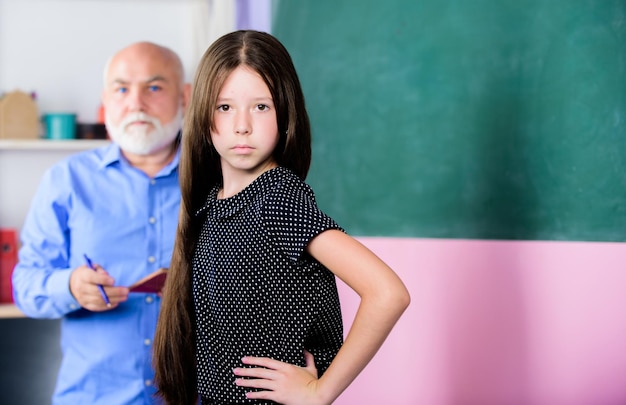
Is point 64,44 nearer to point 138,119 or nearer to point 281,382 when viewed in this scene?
point 138,119

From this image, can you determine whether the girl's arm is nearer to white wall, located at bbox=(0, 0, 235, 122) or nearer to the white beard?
A: the white beard

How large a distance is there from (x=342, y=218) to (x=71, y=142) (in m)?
1.84

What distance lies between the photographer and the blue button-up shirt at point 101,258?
1752mm

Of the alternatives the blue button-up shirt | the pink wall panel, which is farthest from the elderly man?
the pink wall panel

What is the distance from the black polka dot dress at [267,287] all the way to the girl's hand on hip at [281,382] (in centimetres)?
2

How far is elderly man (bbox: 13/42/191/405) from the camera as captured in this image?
5.75ft

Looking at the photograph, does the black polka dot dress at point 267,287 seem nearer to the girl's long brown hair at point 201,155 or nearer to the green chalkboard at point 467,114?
the girl's long brown hair at point 201,155

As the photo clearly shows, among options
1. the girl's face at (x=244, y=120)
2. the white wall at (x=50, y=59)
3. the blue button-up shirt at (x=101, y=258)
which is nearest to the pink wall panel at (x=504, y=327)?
the blue button-up shirt at (x=101, y=258)

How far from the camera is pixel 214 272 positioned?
101cm

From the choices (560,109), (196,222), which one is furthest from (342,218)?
(196,222)

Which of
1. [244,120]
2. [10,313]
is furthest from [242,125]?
[10,313]

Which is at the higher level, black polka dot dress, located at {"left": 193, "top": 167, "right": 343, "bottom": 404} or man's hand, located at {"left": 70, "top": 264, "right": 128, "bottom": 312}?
black polka dot dress, located at {"left": 193, "top": 167, "right": 343, "bottom": 404}

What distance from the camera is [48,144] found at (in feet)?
10.7

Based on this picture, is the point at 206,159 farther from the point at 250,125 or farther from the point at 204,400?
the point at 204,400
